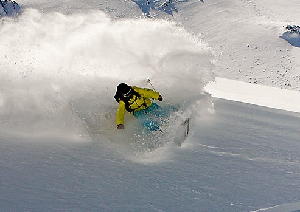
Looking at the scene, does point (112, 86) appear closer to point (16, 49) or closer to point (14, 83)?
point (14, 83)

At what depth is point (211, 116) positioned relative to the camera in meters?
8.09

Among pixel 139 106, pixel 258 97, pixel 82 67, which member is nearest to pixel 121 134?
pixel 139 106

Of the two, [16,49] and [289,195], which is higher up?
[289,195]

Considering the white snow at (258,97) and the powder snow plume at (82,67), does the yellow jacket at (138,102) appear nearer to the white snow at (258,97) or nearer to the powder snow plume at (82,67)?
the powder snow plume at (82,67)

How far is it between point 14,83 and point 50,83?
0.82 metres

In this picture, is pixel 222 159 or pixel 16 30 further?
pixel 16 30

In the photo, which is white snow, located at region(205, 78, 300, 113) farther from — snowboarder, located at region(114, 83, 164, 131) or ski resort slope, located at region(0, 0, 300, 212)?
snowboarder, located at region(114, 83, 164, 131)

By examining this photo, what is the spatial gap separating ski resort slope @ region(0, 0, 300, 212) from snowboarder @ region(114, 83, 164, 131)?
0.26 m

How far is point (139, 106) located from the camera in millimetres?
6309

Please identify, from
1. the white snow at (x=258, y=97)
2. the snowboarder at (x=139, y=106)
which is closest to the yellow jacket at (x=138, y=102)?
the snowboarder at (x=139, y=106)

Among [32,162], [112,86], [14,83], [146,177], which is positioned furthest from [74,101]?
[146,177]

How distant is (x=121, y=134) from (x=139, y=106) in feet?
2.49

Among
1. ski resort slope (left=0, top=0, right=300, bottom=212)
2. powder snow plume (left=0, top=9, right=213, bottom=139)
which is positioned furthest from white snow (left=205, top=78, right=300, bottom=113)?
powder snow plume (left=0, top=9, right=213, bottom=139)

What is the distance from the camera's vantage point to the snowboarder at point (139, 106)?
593 centimetres
